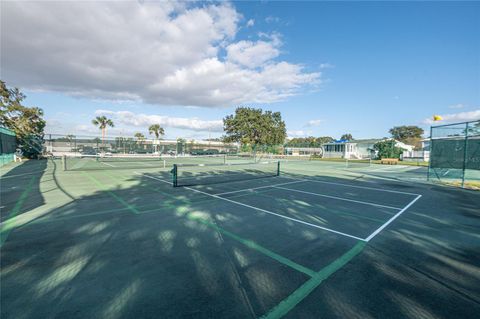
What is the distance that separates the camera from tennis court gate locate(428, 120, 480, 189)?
42.5ft

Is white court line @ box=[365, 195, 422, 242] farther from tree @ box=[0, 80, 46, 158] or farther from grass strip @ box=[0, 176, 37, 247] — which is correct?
tree @ box=[0, 80, 46, 158]

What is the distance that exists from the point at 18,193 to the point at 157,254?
32.8 feet

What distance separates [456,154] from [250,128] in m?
39.2

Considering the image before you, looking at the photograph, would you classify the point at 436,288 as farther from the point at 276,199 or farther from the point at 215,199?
the point at 215,199

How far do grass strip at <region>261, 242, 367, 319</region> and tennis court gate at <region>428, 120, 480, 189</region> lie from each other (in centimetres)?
1474

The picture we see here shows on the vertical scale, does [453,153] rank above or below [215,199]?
above

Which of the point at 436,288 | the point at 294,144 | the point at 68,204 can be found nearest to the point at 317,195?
the point at 436,288

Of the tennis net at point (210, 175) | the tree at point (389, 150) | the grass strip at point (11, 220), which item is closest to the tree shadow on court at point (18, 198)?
the grass strip at point (11, 220)

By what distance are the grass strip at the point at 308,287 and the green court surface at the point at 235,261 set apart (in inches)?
0.8

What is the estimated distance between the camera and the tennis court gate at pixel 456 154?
510 inches

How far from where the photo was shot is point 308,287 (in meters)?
3.25

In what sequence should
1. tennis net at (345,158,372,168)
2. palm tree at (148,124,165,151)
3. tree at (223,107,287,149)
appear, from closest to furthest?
tennis net at (345,158,372,168) < tree at (223,107,287,149) < palm tree at (148,124,165,151)

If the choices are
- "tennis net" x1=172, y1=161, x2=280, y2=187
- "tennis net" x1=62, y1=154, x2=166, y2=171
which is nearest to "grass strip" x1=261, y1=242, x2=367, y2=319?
"tennis net" x1=172, y1=161, x2=280, y2=187

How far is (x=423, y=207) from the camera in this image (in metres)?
8.42
